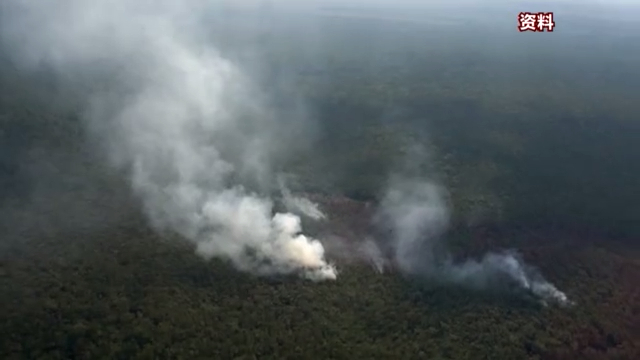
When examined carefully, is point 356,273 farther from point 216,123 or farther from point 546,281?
point 216,123

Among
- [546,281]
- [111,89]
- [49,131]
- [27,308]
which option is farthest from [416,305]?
[111,89]

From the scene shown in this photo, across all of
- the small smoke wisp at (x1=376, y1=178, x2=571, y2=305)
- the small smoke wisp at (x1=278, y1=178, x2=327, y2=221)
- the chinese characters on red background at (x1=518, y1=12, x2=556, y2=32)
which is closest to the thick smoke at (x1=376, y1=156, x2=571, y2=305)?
the small smoke wisp at (x1=376, y1=178, x2=571, y2=305)

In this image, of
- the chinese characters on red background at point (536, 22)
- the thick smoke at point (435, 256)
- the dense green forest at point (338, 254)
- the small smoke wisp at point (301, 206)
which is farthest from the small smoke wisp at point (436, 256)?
the chinese characters on red background at point (536, 22)

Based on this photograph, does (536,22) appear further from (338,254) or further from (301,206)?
(301,206)

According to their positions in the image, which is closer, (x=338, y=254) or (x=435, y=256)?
(x=338, y=254)

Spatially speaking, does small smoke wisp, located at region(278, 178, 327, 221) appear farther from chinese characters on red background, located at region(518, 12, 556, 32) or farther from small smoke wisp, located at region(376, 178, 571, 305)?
chinese characters on red background, located at region(518, 12, 556, 32)

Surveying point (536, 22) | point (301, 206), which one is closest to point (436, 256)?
point (301, 206)
